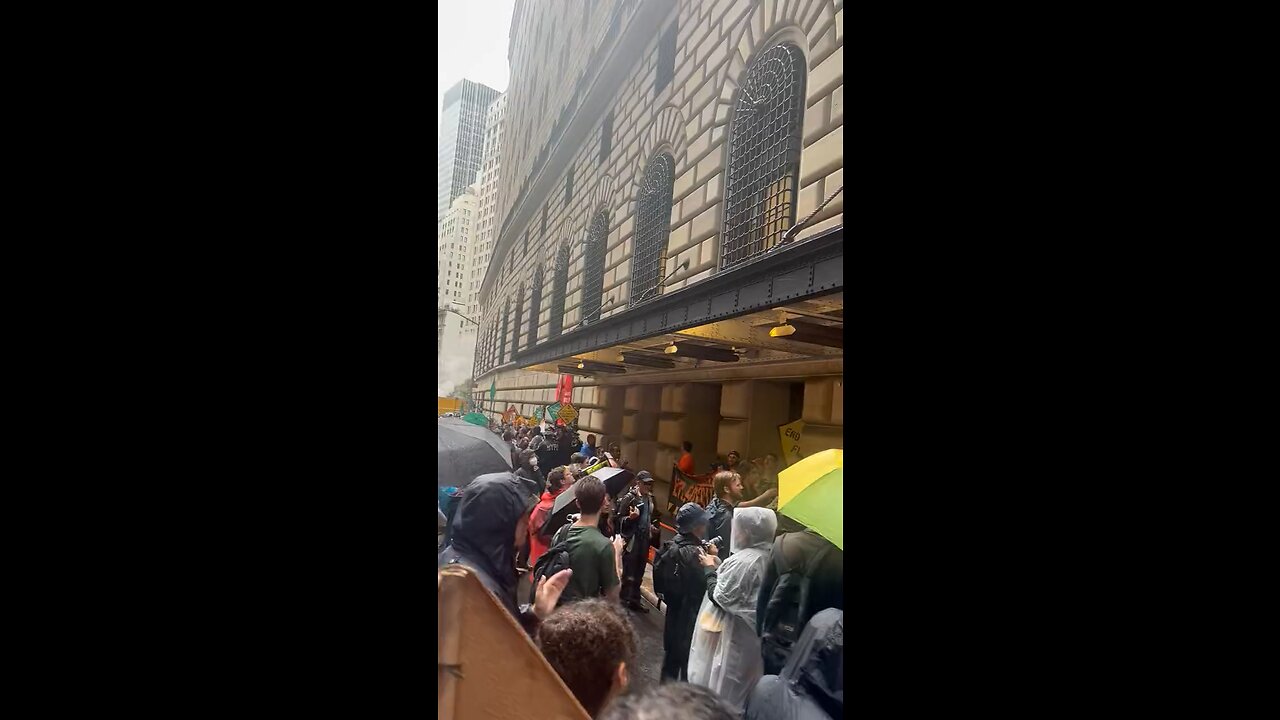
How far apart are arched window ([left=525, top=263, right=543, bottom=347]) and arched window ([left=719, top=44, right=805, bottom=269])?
64 centimetres

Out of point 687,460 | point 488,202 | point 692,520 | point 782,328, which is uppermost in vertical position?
point 488,202

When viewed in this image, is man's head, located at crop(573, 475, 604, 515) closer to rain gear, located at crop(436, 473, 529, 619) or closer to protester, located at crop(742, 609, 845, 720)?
rain gear, located at crop(436, 473, 529, 619)

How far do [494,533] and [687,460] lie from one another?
1.84ft

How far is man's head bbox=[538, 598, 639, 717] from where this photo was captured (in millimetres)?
1396

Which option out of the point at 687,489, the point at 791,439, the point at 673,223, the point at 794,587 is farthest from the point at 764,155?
the point at 794,587

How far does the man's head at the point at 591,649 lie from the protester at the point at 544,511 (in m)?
0.17

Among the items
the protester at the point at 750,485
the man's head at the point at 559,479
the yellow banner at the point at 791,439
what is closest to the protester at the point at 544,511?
the man's head at the point at 559,479

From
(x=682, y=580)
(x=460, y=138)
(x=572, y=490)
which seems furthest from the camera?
(x=460, y=138)

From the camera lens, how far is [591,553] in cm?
152

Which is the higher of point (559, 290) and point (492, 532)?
point (559, 290)

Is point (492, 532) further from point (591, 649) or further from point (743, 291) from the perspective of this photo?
point (743, 291)

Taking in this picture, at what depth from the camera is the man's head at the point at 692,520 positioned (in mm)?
1255
